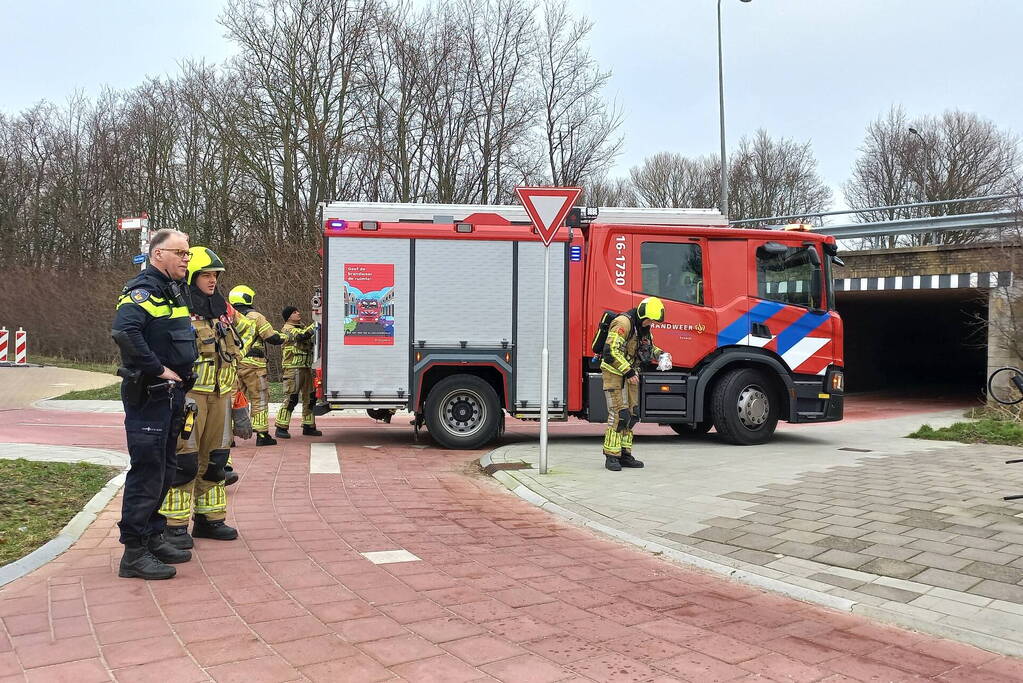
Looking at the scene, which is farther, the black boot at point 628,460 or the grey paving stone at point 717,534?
the black boot at point 628,460

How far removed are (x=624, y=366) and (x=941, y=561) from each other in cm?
369

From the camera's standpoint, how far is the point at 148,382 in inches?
173

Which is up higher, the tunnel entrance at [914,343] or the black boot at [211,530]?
the tunnel entrance at [914,343]

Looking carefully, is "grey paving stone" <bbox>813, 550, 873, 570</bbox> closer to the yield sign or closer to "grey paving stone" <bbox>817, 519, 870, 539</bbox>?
"grey paving stone" <bbox>817, 519, 870, 539</bbox>

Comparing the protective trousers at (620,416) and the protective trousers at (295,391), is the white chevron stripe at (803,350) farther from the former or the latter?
the protective trousers at (295,391)

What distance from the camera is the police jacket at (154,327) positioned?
4277 mm

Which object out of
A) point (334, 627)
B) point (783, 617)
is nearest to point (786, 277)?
point (783, 617)

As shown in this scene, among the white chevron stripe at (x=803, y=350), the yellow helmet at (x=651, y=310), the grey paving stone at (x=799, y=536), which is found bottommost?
the grey paving stone at (x=799, y=536)

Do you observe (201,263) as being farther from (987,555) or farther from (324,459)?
(987,555)

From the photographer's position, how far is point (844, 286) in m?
19.4

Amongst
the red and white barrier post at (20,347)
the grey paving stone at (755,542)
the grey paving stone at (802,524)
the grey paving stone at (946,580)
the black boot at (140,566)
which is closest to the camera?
the black boot at (140,566)

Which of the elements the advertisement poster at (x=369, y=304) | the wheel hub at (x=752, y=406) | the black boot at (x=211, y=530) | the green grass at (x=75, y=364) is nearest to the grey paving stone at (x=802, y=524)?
the black boot at (x=211, y=530)

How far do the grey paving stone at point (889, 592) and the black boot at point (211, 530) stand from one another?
3883 millimetres

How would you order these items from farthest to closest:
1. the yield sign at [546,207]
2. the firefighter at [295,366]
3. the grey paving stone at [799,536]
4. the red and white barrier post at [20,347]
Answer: the red and white barrier post at [20,347], the firefighter at [295,366], the yield sign at [546,207], the grey paving stone at [799,536]
